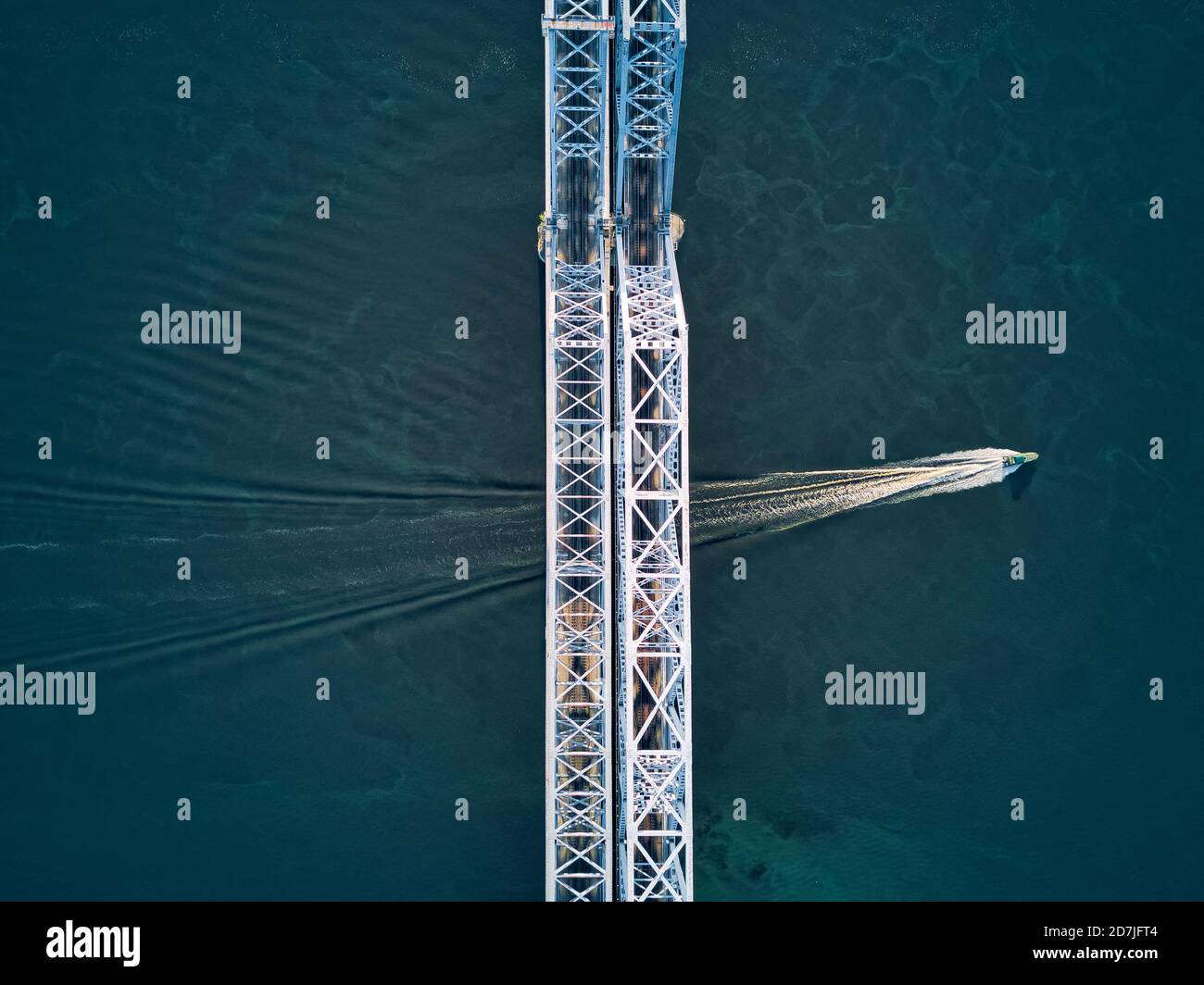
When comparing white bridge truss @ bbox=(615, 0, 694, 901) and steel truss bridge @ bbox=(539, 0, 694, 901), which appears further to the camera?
steel truss bridge @ bbox=(539, 0, 694, 901)

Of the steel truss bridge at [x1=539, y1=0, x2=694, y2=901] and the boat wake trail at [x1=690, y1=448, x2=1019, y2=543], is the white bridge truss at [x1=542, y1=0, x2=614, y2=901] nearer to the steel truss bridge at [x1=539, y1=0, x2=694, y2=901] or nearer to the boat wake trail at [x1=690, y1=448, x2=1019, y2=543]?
the steel truss bridge at [x1=539, y1=0, x2=694, y2=901]

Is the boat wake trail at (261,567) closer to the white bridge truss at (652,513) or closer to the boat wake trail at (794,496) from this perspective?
the boat wake trail at (794,496)

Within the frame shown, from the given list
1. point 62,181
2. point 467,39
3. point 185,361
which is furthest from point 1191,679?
point 62,181

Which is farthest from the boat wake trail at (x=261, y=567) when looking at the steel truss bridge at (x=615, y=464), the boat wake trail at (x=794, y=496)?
the steel truss bridge at (x=615, y=464)

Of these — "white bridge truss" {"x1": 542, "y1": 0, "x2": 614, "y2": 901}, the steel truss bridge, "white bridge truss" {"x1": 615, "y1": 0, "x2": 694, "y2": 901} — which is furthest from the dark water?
"white bridge truss" {"x1": 615, "y1": 0, "x2": 694, "y2": 901}

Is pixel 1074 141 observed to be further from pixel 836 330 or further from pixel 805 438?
pixel 805 438

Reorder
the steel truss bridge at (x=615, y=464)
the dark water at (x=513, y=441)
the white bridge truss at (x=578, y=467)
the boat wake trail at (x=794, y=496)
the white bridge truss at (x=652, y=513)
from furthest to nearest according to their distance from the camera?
the boat wake trail at (x=794, y=496)
the dark water at (x=513, y=441)
the white bridge truss at (x=578, y=467)
the steel truss bridge at (x=615, y=464)
the white bridge truss at (x=652, y=513)

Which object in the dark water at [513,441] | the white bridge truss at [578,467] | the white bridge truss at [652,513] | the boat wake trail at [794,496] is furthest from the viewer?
the boat wake trail at [794,496]
